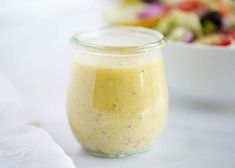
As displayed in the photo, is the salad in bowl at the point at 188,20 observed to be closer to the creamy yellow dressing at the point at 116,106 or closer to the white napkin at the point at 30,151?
the creamy yellow dressing at the point at 116,106

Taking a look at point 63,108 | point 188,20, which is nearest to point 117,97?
point 63,108

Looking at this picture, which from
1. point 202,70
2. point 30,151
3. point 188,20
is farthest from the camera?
point 188,20

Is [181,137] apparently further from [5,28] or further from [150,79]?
[5,28]

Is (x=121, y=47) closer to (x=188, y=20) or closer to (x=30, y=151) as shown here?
(x=30, y=151)

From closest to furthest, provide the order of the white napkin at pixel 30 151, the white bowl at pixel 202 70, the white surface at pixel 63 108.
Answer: the white napkin at pixel 30 151
the white surface at pixel 63 108
the white bowl at pixel 202 70

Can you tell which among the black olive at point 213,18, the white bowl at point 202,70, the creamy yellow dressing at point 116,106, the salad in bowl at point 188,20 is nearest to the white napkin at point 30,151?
the creamy yellow dressing at point 116,106

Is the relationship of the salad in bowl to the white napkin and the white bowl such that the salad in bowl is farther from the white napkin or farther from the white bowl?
the white napkin

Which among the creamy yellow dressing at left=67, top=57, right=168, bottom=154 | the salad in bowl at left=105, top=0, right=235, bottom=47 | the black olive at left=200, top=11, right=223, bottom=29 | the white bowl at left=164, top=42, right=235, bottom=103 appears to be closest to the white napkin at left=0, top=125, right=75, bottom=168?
the creamy yellow dressing at left=67, top=57, right=168, bottom=154
